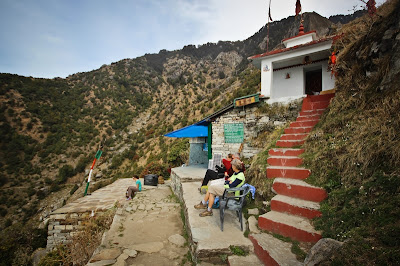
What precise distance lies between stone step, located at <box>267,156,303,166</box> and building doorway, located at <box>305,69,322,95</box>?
21.1 ft

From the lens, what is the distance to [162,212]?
5.99 m

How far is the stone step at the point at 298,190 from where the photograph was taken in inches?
131

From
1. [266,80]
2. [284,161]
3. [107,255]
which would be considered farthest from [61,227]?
[266,80]

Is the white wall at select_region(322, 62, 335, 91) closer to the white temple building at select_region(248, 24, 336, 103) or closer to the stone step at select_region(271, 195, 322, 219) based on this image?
the white temple building at select_region(248, 24, 336, 103)

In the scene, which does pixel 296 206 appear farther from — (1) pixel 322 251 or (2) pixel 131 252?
(2) pixel 131 252

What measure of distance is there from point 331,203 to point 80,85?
46138 mm

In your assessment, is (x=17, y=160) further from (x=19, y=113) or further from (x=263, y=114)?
(x=263, y=114)

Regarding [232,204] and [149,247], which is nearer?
[232,204]

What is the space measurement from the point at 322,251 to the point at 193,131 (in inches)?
344

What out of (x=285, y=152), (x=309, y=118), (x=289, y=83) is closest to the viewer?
(x=285, y=152)

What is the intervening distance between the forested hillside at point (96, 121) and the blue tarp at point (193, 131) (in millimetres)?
4342

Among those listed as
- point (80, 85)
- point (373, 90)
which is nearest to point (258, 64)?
point (373, 90)

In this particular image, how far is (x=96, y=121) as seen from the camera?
31.5m

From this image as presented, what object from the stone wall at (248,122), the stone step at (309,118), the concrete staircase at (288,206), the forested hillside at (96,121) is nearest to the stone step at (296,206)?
the concrete staircase at (288,206)
